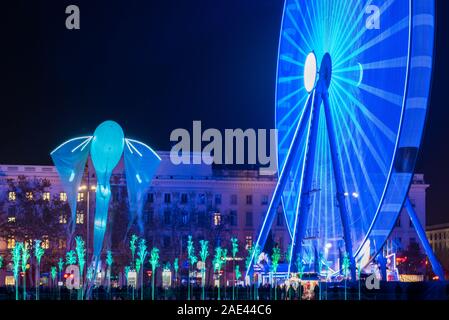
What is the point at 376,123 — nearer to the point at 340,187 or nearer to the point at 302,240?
the point at 340,187

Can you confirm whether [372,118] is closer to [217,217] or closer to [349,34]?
[349,34]

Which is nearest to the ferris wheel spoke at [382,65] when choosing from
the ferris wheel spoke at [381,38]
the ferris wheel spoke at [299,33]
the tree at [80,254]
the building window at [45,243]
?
the ferris wheel spoke at [381,38]

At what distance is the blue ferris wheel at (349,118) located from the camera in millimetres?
30828

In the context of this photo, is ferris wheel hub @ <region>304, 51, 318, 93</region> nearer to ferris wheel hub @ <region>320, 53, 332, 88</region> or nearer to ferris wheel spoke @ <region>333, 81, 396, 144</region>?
ferris wheel hub @ <region>320, 53, 332, 88</region>

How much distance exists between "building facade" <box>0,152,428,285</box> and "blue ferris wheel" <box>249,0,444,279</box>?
21.7 metres

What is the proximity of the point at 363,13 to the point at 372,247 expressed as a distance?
8.52 meters

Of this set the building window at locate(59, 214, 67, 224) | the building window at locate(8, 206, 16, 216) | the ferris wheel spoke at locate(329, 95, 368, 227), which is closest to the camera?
the ferris wheel spoke at locate(329, 95, 368, 227)

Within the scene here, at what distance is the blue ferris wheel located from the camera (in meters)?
30.8

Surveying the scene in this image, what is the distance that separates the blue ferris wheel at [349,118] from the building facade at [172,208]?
2174 centimetres

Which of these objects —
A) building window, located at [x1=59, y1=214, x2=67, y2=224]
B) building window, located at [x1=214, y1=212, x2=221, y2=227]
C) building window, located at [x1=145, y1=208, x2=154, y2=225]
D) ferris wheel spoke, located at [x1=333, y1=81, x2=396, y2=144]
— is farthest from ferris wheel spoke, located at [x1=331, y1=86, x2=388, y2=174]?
building window, located at [x1=214, y1=212, x2=221, y2=227]

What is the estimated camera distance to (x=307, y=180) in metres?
39.8

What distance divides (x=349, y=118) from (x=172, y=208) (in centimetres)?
4305

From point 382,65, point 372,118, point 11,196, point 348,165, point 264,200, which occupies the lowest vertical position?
point 348,165

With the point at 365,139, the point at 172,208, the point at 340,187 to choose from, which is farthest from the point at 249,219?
the point at 365,139
